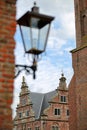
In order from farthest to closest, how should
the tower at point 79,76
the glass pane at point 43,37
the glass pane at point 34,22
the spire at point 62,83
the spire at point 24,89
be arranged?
1. the spire at point 24,89
2. the spire at point 62,83
3. the tower at point 79,76
4. the glass pane at point 43,37
5. the glass pane at point 34,22

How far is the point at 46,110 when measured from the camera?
41250mm

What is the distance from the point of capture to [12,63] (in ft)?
12.7

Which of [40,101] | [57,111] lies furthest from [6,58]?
[40,101]

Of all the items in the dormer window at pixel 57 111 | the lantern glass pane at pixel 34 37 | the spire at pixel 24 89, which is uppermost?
the spire at pixel 24 89

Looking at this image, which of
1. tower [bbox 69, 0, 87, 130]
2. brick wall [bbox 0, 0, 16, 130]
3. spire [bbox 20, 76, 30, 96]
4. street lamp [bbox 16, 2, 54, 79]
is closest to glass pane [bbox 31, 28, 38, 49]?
street lamp [bbox 16, 2, 54, 79]

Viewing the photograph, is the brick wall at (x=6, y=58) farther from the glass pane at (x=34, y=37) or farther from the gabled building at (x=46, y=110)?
the gabled building at (x=46, y=110)

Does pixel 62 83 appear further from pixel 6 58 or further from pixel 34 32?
pixel 6 58

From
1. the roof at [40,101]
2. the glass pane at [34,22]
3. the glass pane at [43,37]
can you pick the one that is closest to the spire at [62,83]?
the roof at [40,101]

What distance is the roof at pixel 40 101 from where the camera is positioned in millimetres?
42028

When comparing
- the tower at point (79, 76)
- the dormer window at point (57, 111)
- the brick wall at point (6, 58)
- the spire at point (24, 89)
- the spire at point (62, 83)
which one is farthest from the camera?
the spire at point (24, 89)

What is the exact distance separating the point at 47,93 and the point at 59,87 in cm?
240

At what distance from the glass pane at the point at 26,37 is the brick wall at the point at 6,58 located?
0.65ft

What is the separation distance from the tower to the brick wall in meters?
19.1

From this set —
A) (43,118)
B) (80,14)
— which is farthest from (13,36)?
(43,118)
